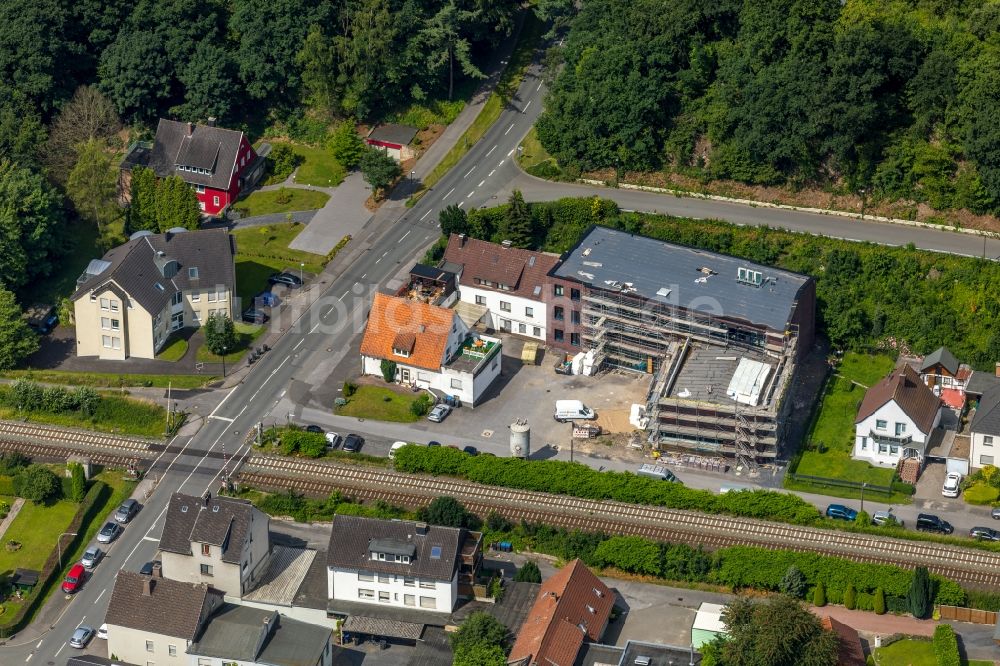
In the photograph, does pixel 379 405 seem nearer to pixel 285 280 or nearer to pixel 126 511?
pixel 285 280

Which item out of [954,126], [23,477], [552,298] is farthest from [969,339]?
[23,477]

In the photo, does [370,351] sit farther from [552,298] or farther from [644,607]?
[644,607]

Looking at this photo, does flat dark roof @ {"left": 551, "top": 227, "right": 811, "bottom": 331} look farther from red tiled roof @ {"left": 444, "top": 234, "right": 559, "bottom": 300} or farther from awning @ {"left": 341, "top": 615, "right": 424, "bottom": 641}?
awning @ {"left": 341, "top": 615, "right": 424, "bottom": 641}

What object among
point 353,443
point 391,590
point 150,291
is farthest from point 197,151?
point 391,590

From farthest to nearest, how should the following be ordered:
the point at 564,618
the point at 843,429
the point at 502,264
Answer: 1. the point at 502,264
2. the point at 843,429
3. the point at 564,618

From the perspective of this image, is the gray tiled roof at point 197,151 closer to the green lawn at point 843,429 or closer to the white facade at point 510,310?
the white facade at point 510,310

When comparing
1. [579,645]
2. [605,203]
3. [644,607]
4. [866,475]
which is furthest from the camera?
[605,203]

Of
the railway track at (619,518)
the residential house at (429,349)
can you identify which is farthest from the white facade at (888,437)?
the residential house at (429,349)
